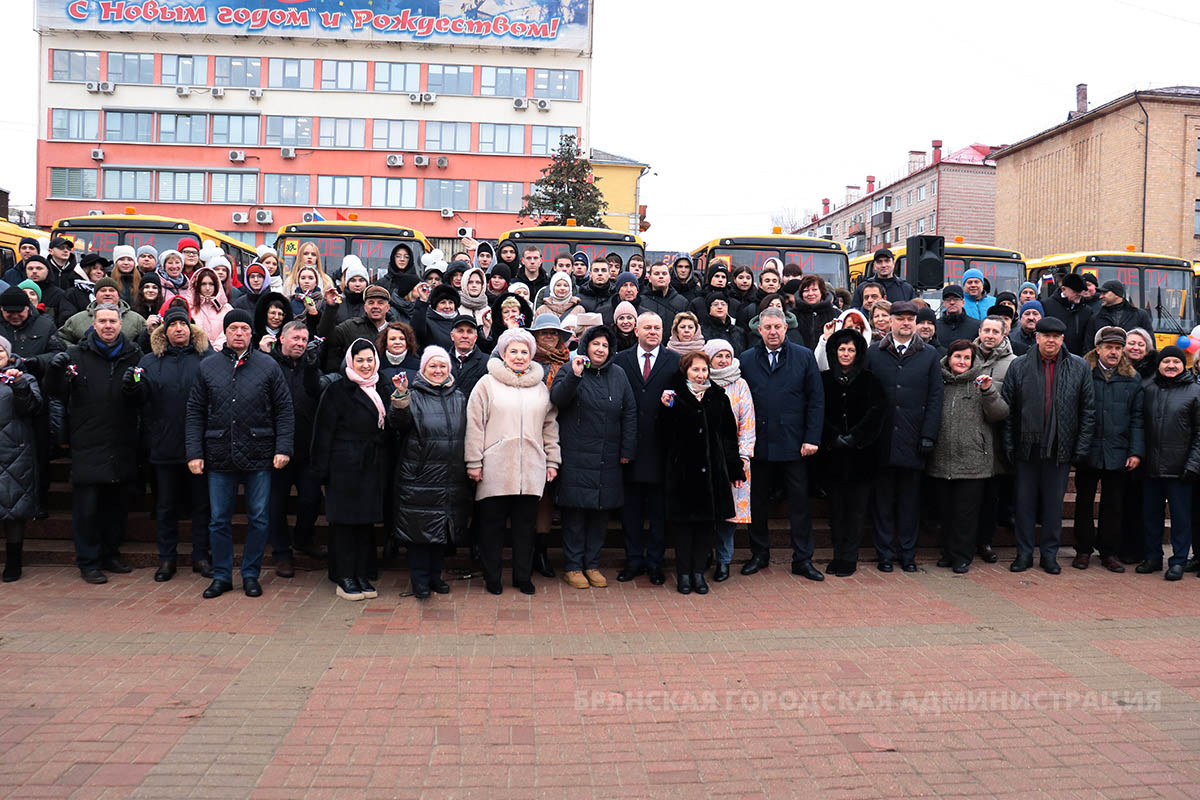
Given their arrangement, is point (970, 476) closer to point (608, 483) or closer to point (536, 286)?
point (608, 483)

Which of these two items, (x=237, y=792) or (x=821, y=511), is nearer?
(x=237, y=792)

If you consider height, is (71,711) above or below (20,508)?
below

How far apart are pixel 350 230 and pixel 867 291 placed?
7.41 meters

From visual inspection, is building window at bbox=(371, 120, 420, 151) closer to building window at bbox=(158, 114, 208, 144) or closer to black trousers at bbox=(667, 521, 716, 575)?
building window at bbox=(158, 114, 208, 144)

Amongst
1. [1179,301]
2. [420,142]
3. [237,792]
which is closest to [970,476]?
[237,792]

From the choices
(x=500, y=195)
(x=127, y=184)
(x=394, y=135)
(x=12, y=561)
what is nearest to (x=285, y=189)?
(x=394, y=135)

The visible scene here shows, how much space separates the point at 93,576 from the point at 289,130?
45099 mm

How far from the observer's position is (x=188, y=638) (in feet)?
18.4

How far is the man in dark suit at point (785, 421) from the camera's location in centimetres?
718

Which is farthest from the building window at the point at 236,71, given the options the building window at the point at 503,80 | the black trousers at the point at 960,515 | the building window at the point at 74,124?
the black trousers at the point at 960,515

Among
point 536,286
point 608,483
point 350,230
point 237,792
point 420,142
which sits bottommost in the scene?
point 237,792

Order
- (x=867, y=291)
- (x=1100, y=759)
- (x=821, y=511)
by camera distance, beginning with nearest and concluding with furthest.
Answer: (x=1100, y=759), (x=821, y=511), (x=867, y=291)

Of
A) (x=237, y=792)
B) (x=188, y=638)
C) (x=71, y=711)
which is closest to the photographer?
(x=237, y=792)

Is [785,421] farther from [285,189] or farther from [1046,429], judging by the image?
[285,189]
